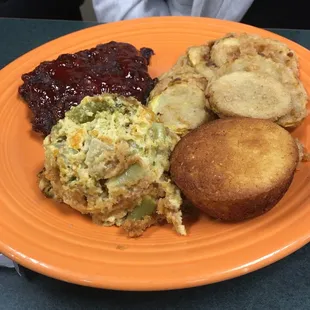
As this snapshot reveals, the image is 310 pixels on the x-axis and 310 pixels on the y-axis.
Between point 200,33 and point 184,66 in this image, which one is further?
point 200,33

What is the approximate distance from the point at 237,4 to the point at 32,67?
100cm

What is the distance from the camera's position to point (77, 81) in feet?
4.96

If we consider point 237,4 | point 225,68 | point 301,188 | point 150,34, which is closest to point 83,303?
point 301,188

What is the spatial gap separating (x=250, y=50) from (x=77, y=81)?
540 mm

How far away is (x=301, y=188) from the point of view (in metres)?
1.22

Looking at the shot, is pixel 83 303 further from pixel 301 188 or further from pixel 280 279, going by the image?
pixel 301 188

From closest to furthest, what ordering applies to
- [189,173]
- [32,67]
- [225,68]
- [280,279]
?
1. [189,173]
2. [280,279]
3. [225,68]
4. [32,67]

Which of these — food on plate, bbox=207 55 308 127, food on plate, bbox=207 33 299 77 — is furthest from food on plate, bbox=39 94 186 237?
food on plate, bbox=207 33 299 77

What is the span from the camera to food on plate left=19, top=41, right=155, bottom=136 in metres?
1.50

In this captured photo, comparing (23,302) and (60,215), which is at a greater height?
(60,215)

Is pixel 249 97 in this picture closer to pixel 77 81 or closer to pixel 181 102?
pixel 181 102

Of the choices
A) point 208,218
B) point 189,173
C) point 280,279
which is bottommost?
point 280,279

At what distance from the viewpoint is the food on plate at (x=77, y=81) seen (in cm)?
150

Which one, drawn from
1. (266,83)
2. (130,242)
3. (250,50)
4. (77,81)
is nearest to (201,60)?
(250,50)
